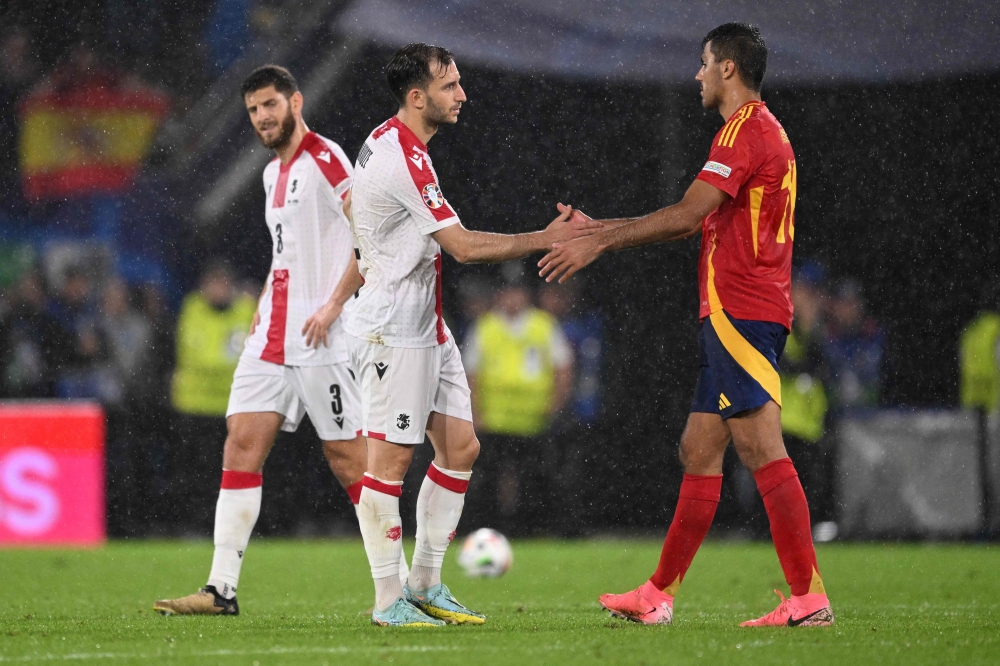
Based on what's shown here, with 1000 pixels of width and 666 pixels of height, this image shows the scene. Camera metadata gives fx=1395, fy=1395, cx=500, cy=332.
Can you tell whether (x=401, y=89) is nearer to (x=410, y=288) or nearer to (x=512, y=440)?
(x=410, y=288)

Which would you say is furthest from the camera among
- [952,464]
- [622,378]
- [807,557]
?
[622,378]

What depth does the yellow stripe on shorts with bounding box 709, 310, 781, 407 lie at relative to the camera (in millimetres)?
4773

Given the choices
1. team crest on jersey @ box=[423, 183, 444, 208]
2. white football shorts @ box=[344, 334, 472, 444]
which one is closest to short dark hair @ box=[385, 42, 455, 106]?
team crest on jersey @ box=[423, 183, 444, 208]

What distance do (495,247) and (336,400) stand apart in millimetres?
1193

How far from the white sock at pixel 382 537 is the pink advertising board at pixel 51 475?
5.07m

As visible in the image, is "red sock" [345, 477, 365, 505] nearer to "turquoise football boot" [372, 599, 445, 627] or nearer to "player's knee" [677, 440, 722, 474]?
"turquoise football boot" [372, 599, 445, 627]

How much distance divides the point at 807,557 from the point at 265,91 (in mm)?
2830

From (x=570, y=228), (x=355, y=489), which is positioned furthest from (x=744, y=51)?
(x=355, y=489)

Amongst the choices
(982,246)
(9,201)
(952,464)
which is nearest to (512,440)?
(952,464)

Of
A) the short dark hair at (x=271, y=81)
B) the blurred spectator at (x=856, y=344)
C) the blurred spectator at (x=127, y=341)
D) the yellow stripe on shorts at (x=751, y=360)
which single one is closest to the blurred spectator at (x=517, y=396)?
the blurred spectator at (x=856, y=344)

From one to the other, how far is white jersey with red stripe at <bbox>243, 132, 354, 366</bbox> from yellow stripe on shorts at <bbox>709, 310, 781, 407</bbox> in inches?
64.2

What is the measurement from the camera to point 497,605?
5934 millimetres

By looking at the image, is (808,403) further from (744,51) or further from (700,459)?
(744,51)

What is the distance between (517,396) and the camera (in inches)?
412
